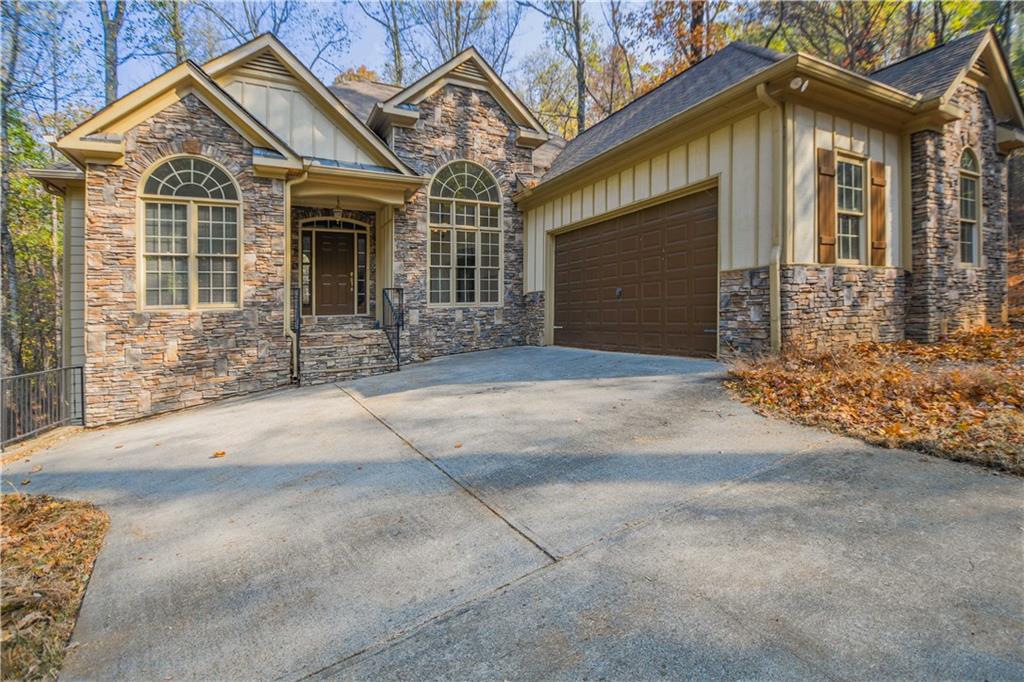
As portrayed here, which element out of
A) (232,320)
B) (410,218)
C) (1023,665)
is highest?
(410,218)

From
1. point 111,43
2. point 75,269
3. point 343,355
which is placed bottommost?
point 343,355

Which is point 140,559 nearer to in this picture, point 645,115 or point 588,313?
point 588,313

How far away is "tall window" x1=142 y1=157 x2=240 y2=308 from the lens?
7.94 m

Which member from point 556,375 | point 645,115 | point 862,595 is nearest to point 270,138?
point 556,375

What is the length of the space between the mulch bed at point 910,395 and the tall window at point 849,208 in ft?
5.26

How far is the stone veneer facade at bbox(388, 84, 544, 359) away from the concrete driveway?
6583mm

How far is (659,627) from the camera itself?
1894 millimetres

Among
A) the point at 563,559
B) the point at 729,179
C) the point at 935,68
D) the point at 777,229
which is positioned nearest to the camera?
the point at 563,559

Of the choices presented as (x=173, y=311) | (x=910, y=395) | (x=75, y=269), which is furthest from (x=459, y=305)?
(x=910, y=395)

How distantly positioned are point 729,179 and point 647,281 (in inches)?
85.3

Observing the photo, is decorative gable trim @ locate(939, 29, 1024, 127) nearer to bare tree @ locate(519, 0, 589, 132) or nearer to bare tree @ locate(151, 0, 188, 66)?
bare tree @ locate(519, 0, 589, 132)

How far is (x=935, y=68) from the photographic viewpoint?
27.4ft

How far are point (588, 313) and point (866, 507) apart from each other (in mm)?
7626

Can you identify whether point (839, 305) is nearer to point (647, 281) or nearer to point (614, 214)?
point (647, 281)
